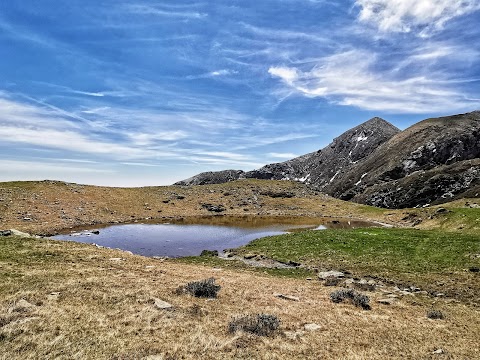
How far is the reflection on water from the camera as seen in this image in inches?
1887

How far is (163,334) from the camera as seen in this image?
14.8m

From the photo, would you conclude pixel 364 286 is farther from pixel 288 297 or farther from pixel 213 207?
pixel 213 207

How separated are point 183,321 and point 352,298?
37.9ft

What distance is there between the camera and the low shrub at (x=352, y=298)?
829 inches

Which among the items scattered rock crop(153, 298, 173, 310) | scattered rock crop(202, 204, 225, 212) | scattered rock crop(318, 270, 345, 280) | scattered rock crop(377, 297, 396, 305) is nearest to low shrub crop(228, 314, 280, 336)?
scattered rock crop(153, 298, 173, 310)

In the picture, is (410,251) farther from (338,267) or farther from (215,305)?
(215,305)

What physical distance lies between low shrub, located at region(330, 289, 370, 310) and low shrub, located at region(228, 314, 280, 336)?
681cm

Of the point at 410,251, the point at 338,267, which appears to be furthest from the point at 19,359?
the point at 410,251

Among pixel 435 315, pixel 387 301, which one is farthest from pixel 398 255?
pixel 435 315

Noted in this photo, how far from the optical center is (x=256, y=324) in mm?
16188

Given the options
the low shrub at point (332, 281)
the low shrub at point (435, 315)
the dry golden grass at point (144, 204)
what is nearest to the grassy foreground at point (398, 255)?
the low shrub at point (332, 281)

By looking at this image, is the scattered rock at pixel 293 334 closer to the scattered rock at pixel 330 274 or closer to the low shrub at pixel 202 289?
the low shrub at pixel 202 289

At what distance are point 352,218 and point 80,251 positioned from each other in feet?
266

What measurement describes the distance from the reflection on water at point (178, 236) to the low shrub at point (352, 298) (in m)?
25.0
